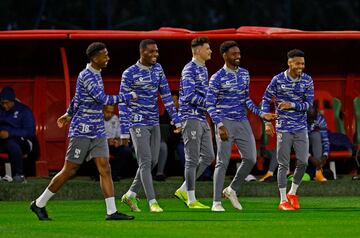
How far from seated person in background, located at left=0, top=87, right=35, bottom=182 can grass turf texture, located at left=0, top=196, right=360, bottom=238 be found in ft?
6.98

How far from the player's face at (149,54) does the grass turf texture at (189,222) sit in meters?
2.00

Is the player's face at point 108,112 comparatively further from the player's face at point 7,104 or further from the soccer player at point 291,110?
the soccer player at point 291,110

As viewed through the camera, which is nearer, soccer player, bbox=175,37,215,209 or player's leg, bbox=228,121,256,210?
player's leg, bbox=228,121,256,210

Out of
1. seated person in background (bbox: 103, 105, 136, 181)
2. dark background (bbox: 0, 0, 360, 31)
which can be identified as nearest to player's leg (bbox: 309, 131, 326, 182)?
seated person in background (bbox: 103, 105, 136, 181)

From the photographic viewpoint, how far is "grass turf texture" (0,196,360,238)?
18156 millimetres

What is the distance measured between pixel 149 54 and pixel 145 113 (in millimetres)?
790

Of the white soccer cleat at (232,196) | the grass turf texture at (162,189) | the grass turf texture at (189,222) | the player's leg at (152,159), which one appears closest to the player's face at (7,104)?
the grass turf texture at (162,189)

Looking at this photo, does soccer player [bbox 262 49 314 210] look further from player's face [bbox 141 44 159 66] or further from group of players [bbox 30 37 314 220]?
player's face [bbox 141 44 159 66]

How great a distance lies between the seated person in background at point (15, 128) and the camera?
25.7 m

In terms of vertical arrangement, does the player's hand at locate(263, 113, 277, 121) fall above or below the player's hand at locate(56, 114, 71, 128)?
below

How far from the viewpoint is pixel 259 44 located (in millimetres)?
27266

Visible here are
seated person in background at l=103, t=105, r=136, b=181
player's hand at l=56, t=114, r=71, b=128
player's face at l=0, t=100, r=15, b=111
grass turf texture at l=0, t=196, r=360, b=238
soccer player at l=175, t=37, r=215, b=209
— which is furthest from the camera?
player's face at l=0, t=100, r=15, b=111

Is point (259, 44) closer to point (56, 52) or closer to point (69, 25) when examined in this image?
point (56, 52)

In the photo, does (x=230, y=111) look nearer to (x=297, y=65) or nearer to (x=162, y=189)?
(x=297, y=65)
